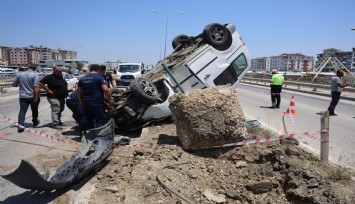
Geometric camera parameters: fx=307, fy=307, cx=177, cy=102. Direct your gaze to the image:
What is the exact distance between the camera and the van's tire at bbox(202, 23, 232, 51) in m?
8.58

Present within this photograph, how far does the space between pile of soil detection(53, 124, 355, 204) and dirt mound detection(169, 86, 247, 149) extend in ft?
0.73

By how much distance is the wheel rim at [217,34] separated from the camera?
8.76 meters

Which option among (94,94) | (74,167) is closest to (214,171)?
(74,167)

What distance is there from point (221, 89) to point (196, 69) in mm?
2606

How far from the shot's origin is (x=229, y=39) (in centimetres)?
888

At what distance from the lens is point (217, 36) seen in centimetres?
885

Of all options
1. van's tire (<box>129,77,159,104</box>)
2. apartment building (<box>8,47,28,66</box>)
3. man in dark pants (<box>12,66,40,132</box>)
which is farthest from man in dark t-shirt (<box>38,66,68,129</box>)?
apartment building (<box>8,47,28,66</box>)

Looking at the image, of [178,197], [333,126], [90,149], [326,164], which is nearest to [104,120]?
[90,149]

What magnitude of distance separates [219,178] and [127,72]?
67.4 feet

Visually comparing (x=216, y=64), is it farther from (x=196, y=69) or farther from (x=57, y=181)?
(x=57, y=181)

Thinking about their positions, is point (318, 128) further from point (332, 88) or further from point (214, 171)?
point (214, 171)

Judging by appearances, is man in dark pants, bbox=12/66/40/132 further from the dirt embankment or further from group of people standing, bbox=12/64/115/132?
the dirt embankment

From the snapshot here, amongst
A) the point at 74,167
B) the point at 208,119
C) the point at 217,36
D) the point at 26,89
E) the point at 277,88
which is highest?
the point at 217,36

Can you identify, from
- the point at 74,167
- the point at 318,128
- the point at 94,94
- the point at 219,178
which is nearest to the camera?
the point at 74,167
